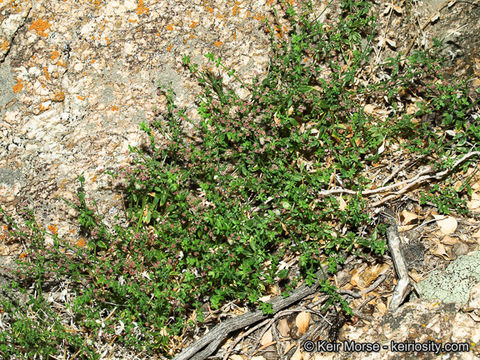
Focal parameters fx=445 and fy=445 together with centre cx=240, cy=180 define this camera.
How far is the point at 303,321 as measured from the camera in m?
3.44

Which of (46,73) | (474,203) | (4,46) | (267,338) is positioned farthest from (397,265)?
(4,46)

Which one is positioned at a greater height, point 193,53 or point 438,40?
point 193,53

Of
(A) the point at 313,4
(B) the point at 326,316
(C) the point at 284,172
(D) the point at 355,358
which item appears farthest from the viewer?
(A) the point at 313,4

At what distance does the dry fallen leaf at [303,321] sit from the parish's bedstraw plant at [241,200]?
25 centimetres

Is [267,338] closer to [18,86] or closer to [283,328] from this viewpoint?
[283,328]

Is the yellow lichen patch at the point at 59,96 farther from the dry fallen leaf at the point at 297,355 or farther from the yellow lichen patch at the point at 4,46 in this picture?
the dry fallen leaf at the point at 297,355

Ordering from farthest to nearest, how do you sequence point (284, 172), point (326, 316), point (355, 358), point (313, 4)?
point (313, 4) < point (284, 172) < point (326, 316) < point (355, 358)

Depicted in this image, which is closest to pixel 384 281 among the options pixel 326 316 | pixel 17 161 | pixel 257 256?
pixel 326 316

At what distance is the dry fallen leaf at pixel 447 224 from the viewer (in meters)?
3.44

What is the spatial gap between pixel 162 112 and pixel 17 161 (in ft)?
4.19

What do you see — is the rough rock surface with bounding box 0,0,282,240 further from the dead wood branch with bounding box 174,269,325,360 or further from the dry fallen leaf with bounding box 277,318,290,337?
the dry fallen leaf with bounding box 277,318,290,337

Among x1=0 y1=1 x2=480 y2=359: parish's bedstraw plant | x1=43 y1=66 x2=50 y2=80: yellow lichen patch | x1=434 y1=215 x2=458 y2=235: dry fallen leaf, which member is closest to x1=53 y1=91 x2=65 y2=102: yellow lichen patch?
x1=43 y1=66 x2=50 y2=80: yellow lichen patch

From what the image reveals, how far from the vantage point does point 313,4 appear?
3.96 meters

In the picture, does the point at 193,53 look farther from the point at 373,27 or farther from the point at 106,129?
the point at 373,27
